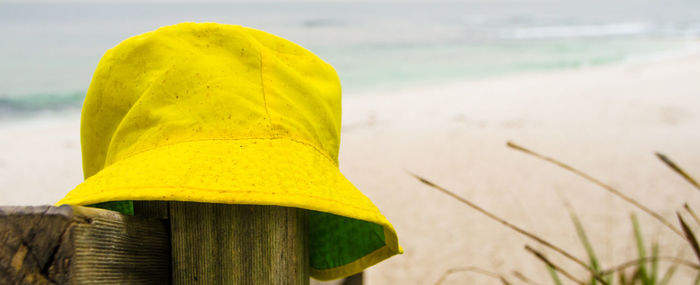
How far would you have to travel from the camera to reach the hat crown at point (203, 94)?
2.51 ft

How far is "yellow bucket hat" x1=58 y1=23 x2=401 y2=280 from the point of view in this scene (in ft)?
2.20

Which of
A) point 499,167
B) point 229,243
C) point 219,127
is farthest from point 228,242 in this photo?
point 499,167

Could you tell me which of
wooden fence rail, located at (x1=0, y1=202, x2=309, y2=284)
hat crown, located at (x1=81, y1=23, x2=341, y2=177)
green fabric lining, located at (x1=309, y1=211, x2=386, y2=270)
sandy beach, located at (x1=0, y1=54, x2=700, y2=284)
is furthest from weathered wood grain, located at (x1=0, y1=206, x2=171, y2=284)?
sandy beach, located at (x1=0, y1=54, x2=700, y2=284)

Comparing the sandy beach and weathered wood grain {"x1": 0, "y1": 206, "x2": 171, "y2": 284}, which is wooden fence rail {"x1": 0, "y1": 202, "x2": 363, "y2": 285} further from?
the sandy beach

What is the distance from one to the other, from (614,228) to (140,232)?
326 cm

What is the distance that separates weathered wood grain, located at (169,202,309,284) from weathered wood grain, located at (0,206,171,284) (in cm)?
9

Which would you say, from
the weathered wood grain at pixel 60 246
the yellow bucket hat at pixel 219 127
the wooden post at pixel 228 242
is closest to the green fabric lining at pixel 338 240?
the yellow bucket hat at pixel 219 127

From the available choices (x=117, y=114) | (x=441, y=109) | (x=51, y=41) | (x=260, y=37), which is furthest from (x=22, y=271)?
(x=51, y=41)

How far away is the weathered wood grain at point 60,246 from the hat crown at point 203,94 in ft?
0.60

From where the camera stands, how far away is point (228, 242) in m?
0.70

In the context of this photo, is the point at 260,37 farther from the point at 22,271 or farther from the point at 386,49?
the point at 386,49

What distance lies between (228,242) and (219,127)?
0.50ft

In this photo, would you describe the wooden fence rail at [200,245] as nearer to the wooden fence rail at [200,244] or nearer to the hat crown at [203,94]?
the wooden fence rail at [200,244]

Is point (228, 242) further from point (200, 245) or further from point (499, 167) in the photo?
point (499, 167)
